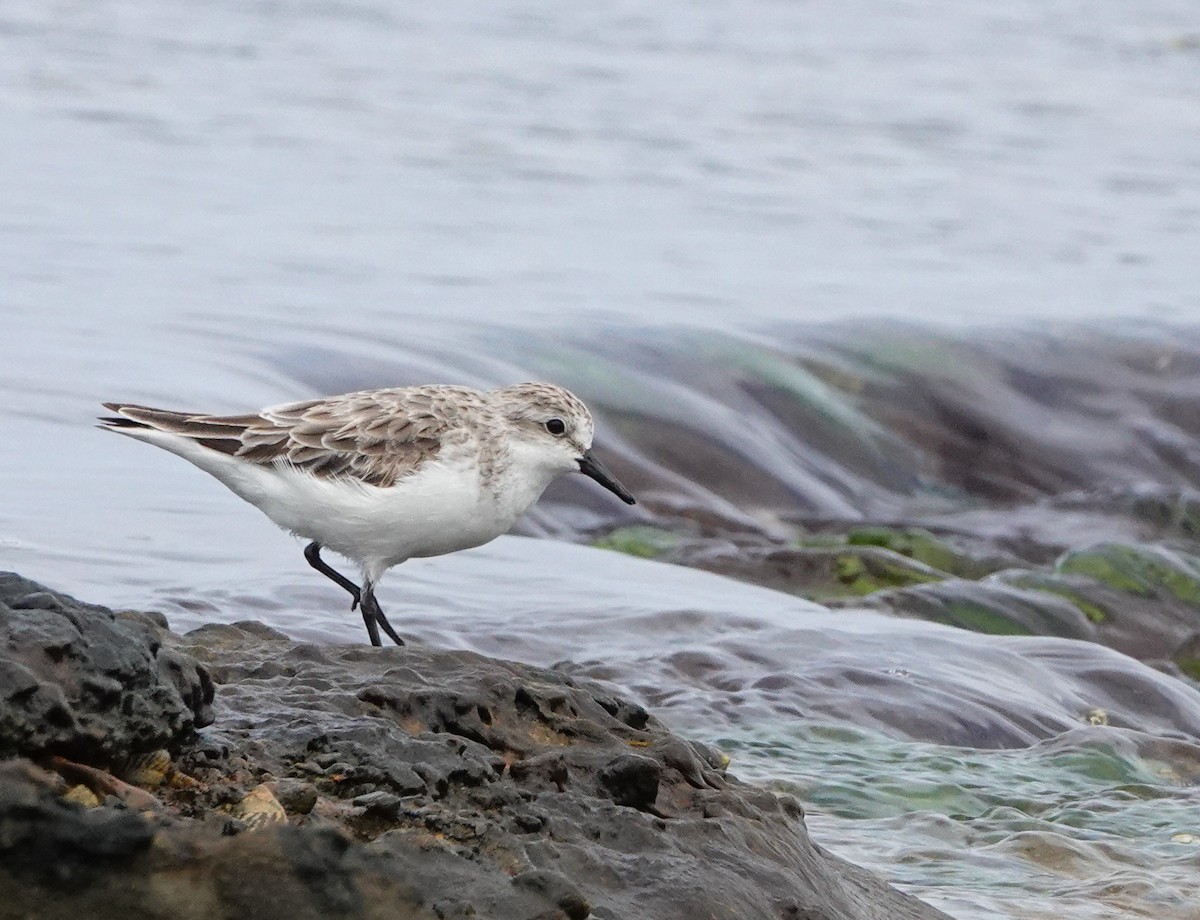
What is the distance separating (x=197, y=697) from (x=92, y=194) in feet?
48.3

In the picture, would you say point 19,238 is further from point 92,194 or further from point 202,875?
point 202,875

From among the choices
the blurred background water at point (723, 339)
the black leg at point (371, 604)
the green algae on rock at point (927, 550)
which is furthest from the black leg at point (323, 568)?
the green algae on rock at point (927, 550)

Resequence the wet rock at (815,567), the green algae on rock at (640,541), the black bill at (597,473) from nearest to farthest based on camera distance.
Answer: the black bill at (597,473) → the wet rock at (815,567) → the green algae on rock at (640,541)

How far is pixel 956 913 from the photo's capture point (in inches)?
232

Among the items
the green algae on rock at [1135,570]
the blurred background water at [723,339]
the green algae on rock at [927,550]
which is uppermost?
the blurred background water at [723,339]

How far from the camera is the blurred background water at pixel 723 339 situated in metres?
8.00

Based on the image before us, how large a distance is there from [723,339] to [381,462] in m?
8.92

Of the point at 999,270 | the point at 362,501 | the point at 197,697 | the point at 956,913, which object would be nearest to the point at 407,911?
the point at 197,697

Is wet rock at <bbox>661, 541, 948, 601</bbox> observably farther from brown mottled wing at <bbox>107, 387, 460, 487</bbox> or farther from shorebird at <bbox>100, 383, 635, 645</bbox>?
brown mottled wing at <bbox>107, 387, 460, 487</bbox>

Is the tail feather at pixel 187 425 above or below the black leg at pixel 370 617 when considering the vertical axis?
above

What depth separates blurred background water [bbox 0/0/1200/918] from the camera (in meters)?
8.00

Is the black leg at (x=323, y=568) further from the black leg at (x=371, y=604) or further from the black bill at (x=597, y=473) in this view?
the black bill at (x=597, y=473)

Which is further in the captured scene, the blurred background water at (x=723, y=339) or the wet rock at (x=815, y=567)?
the wet rock at (x=815, y=567)

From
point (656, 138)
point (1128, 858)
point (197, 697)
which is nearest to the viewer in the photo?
point (197, 697)
